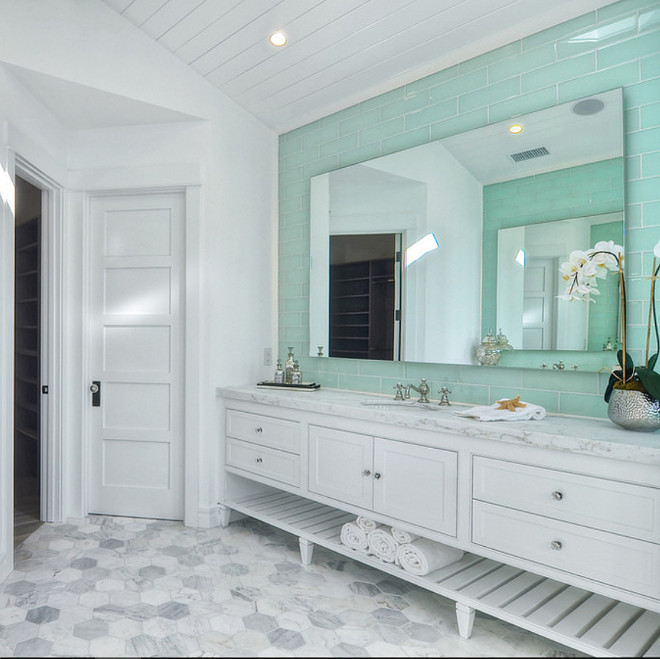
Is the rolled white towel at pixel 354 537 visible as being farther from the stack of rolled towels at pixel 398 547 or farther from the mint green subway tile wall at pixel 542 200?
the mint green subway tile wall at pixel 542 200

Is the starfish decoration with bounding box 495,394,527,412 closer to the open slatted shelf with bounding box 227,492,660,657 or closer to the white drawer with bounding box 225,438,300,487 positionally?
the open slatted shelf with bounding box 227,492,660,657

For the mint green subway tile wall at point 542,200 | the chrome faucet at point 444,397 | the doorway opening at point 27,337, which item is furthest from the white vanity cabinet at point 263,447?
the doorway opening at point 27,337

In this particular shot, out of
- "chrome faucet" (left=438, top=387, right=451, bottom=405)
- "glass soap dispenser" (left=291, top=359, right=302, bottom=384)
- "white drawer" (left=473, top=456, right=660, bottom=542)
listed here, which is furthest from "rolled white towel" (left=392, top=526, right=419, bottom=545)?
"glass soap dispenser" (left=291, top=359, right=302, bottom=384)

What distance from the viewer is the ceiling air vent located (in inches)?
90.0

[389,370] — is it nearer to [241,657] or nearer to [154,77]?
[154,77]

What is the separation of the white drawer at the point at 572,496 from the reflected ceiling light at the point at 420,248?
46.2 inches

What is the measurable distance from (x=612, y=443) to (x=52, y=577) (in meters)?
2.49

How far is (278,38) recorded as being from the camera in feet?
9.00

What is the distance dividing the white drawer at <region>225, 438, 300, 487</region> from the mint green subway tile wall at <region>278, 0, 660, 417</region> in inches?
24.0

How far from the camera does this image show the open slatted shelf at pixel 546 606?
1.68 metres

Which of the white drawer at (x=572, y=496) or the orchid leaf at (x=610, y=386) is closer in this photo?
the white drawer at (x=572, y=496)

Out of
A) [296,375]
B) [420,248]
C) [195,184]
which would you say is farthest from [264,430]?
[195,184]

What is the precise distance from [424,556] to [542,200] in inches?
62.2

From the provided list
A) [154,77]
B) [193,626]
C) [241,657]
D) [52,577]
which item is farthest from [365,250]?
[241,657]
